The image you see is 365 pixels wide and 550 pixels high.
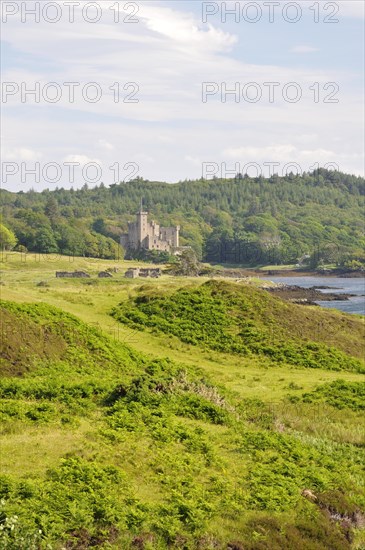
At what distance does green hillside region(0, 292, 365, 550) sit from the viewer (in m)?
14.4

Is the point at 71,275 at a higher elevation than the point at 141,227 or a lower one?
lower

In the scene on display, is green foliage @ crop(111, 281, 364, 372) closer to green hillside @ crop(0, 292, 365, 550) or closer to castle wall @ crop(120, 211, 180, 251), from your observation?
green hillside @ crop(0, 292, 365, 550)

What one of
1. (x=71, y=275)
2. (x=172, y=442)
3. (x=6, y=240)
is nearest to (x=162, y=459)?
(x=172, y=442)

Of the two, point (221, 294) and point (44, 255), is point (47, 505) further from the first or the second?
point (44, 255)

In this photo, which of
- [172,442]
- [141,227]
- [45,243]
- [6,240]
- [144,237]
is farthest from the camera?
[141,227]

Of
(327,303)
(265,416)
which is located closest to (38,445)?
(265,416)

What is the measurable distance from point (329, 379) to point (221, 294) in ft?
55.8

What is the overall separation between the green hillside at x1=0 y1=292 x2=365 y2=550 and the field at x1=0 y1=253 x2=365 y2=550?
49 millimetres

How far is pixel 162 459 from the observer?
60.2 feet

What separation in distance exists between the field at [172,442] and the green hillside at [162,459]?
5 cm

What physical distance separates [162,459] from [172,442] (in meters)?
1.60

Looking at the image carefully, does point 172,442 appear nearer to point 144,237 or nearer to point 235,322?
point 235,322

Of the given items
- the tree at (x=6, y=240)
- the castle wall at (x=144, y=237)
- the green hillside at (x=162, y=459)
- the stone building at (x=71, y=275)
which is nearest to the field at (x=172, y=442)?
the green hillside at (x=162, y=459)

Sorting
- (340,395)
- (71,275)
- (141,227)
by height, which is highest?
(141,227)
